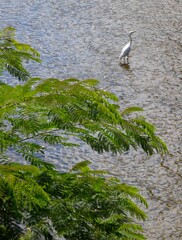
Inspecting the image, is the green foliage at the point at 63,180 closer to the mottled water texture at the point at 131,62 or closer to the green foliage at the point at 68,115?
the green foliage at the point at 68,115

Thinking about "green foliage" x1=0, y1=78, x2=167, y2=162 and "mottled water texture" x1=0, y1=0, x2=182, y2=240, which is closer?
"green foliage" x1=0, y1=78, x2=167, y2=162

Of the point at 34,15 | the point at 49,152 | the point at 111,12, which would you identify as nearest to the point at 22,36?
the point at 34,15

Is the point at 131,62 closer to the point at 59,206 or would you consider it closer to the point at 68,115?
the point at 68,115

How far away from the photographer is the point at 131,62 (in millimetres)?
14609

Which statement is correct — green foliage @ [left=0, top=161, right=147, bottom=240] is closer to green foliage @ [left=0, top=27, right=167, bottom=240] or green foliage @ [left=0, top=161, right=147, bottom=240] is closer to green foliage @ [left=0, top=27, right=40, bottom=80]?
green foliage @ [left=0, top=27, right=167, bottom=240]

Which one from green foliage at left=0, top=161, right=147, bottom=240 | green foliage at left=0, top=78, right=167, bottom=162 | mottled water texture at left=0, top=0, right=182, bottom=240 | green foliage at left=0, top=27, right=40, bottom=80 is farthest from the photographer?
mottled water texture at left=0, top=0, right=182, bottom=240

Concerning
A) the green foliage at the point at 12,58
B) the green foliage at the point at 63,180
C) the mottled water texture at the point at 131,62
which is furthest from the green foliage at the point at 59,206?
the mottled water texture at the point at 131,62

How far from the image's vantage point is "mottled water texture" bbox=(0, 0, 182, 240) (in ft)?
31.0

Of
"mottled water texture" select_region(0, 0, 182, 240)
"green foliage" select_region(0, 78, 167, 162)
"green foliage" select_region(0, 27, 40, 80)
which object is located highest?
"mottled water texture" select_region(0, 0, 182, 240)

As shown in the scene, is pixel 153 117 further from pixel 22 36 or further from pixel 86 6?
pixel 86 6

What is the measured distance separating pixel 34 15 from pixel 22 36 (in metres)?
1.97

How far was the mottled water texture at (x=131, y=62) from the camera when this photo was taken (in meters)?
9.45

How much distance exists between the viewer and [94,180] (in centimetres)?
358

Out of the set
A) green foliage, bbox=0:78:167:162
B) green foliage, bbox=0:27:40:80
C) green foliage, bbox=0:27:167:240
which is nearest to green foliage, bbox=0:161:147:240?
green foliage, bbox=0:27:167:240
